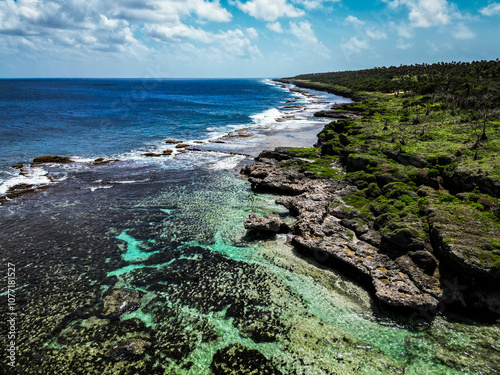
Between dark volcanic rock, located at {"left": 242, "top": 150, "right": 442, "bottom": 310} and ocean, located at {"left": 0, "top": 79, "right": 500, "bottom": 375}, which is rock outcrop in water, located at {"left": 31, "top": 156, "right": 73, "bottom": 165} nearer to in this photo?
ocean, located at {"left": 0, "top": 79, "right": 500, "bottom": 375}

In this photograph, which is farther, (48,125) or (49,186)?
(48,125)

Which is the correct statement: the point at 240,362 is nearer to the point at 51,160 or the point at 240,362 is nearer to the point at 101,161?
the point at 101,161

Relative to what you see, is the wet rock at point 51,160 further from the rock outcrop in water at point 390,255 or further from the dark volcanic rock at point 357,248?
the rock outcrop in water at point 390,255

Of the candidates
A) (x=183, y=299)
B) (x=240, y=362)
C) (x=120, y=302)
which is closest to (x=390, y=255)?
(x=240, y=362)

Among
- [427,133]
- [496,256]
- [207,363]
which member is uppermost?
[427,133]

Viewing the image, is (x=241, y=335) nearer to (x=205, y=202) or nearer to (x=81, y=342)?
(x=81, y=342)

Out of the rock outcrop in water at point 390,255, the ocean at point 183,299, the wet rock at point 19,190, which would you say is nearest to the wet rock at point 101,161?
the ocean at point 183,299

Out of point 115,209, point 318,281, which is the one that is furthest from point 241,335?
point 115,209
